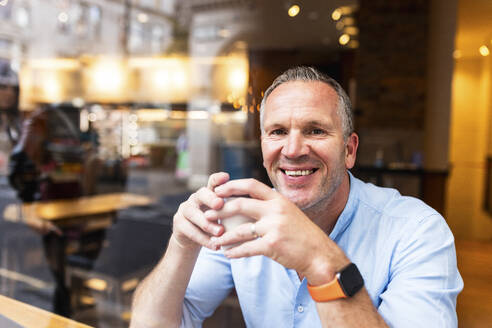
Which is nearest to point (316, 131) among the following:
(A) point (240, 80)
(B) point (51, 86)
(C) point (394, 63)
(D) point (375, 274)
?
(D) point (375, 274)

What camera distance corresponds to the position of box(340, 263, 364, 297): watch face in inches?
24.4

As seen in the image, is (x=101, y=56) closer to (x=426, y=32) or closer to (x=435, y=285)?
(x=426, y=32)

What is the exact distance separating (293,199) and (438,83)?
488 centimetres

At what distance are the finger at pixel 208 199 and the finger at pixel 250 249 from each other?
0.07m

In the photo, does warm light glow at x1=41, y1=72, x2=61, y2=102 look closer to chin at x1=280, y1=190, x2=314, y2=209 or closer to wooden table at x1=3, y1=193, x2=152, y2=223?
wooden table at x1=3, y1=193, x2=152, y2=223

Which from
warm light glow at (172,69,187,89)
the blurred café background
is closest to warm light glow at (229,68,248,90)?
the blurred café background

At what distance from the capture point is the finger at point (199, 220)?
0.66 metres

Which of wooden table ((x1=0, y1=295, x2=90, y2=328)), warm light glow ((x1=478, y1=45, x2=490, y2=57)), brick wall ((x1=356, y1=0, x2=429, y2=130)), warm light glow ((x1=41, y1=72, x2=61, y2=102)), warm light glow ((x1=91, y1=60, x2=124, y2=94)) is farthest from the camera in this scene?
warm light glow ((x1=91, y1=60, x2=124, y2=94))

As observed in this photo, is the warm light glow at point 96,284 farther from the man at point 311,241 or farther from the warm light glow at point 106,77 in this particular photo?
the warm light glow at point 106,77

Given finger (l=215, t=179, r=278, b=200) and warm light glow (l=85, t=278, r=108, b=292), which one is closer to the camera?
finger (l=215, t=179, r=278, b=200)

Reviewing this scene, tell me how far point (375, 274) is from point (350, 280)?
0.23 m

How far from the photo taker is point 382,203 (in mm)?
894

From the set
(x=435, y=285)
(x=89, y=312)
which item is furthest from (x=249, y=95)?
(x=89, y=312)

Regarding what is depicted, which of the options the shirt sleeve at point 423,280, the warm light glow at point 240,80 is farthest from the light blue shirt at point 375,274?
the warm light glow at point 240,80
